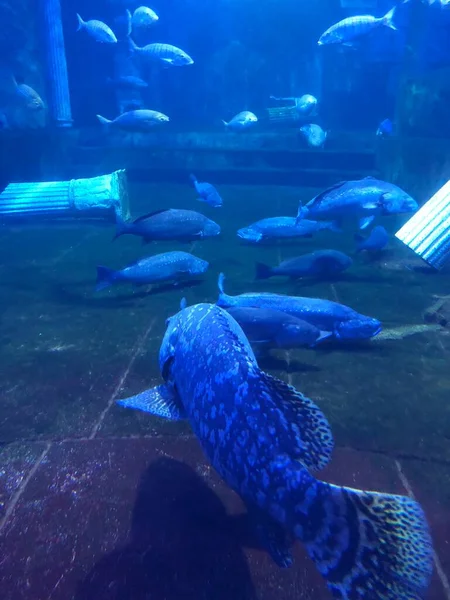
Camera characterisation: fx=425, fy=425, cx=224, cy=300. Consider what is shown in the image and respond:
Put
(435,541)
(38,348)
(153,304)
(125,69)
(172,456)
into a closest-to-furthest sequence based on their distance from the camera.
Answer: (435,541) < (172,456) < (38,348) < (153,304) < (125,69)

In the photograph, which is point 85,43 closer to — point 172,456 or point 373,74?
point 373,74

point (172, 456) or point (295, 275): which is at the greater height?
point (172, 456)

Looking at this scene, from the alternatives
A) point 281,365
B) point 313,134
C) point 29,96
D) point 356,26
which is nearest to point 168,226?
point 281,365

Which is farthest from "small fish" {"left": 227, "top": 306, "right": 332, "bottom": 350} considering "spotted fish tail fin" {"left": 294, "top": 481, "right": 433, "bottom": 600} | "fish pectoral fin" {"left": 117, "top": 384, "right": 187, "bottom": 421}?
"spotted fish tail fin" {"left": 294, "top": 481, "right": 433, "bottom": 600}

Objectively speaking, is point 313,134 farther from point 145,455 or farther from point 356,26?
point 145,455

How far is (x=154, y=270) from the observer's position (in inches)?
212

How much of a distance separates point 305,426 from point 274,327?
2.00 metres

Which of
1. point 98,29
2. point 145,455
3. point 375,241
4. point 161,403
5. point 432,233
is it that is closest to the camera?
point 161,403

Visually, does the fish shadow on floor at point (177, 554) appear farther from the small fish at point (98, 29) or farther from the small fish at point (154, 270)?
the small fish at point (98, 29)

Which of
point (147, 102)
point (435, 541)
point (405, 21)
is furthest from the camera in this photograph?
point (147, 102)

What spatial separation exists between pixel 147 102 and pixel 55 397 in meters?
22.9

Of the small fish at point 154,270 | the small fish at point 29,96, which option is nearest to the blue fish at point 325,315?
the small fish at point 154,270

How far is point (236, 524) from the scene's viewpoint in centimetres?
221

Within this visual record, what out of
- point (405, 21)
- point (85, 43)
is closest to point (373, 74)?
point (405, 21)
